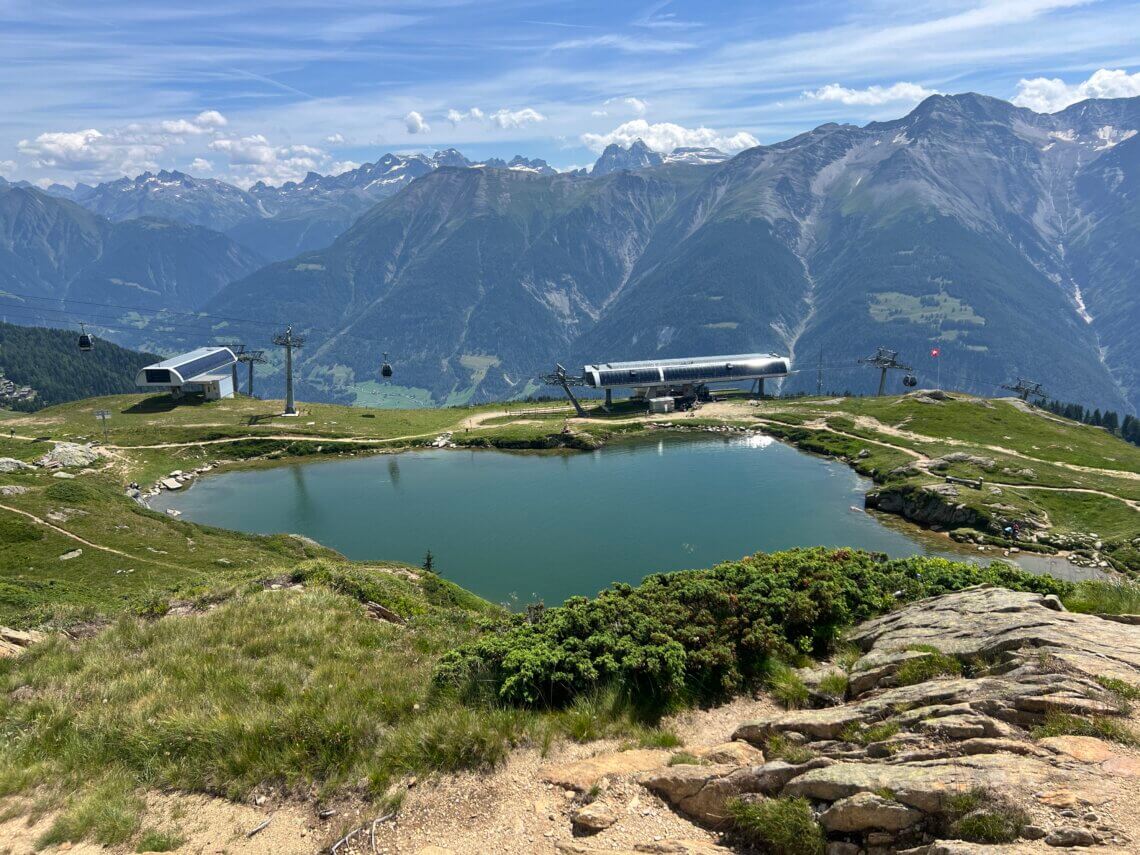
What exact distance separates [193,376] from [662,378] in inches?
3813

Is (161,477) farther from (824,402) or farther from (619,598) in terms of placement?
(824,402)

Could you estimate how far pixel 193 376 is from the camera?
124625 millimetres

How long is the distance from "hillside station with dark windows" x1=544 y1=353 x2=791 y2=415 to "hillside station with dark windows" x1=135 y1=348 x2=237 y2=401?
6726 centimetres

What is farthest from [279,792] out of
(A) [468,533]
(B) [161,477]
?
(B) [161,477]

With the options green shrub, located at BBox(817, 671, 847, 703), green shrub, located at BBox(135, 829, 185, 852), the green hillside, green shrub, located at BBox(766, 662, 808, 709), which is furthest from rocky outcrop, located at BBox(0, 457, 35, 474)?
green shrub, located at BBox(817, 671, 847, 703)

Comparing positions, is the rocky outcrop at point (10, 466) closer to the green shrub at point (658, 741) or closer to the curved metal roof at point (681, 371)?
the green shrub at point (658, 741)

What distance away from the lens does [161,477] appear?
273ft

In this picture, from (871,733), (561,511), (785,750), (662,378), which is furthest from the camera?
(662,378)

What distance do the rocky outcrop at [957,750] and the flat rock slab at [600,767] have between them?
2.21ft

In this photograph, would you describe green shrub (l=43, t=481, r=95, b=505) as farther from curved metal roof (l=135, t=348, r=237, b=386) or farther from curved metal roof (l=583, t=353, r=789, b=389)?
curved metal roof (l=583, t=353, r=789, b=389)

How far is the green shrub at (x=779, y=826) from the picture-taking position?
976cm

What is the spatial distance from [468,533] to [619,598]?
1801 inches

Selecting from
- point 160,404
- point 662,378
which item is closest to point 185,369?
point 160,404

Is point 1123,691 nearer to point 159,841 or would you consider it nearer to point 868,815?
point 868,815
